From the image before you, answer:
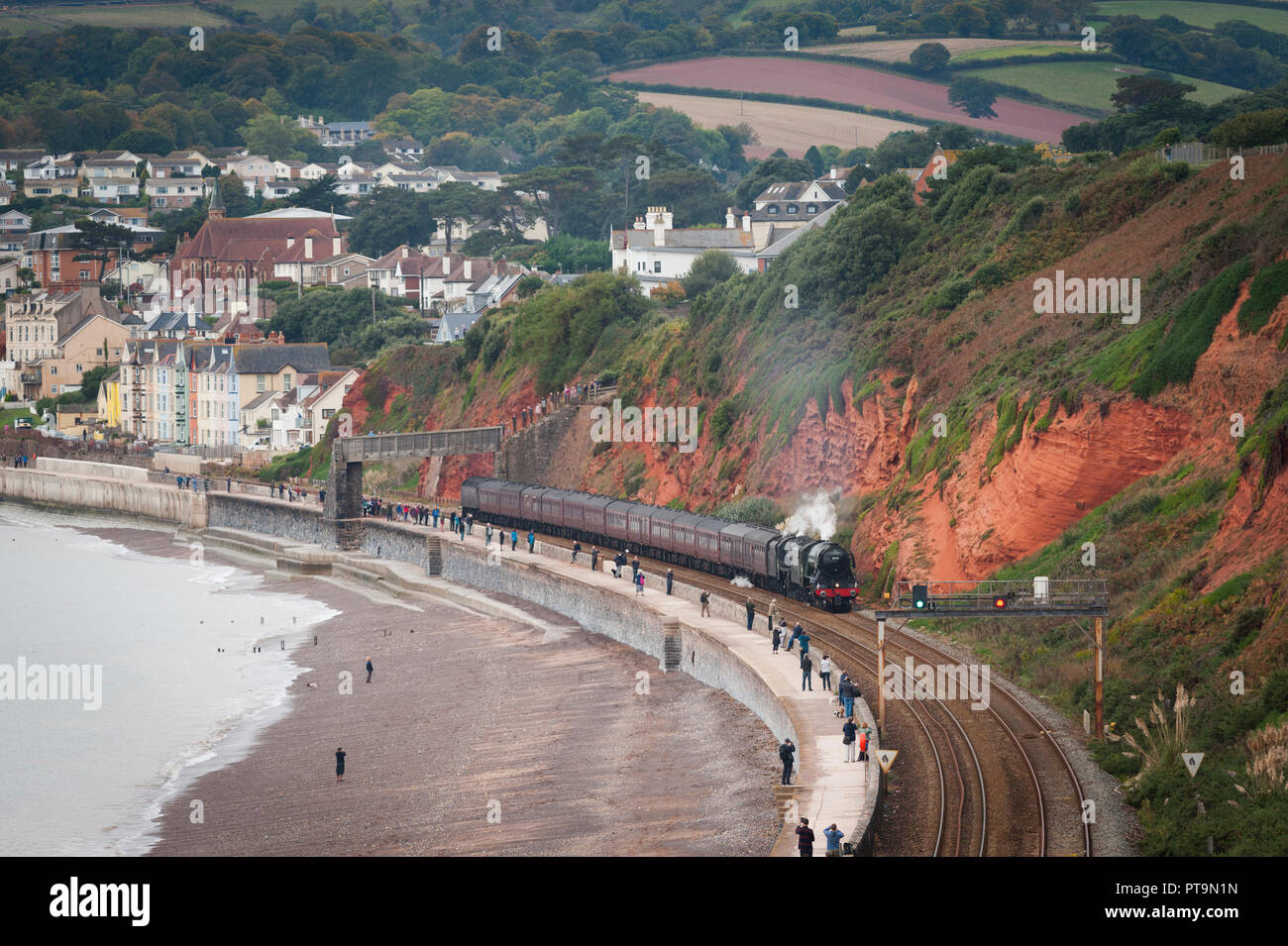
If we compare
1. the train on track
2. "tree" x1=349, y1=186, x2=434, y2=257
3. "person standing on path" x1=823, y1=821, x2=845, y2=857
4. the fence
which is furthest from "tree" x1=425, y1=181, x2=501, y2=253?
"person standing on path" x1=823, y1=821, x2=845, y2=857

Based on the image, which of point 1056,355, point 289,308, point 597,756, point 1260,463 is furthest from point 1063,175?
point 289,308

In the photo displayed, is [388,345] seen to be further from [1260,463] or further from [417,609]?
[1260,463]

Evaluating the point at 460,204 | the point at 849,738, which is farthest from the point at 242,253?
the point at 849,738

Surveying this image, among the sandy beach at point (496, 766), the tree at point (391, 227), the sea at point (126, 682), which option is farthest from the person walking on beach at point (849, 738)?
the tree at point (391, 227)

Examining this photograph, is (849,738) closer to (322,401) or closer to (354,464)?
(354,464)

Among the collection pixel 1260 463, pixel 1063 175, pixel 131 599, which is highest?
pixel 1063 175

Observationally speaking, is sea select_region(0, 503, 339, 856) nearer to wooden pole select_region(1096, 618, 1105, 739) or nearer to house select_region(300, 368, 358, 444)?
house select_region(300, 368, 358, 444)
